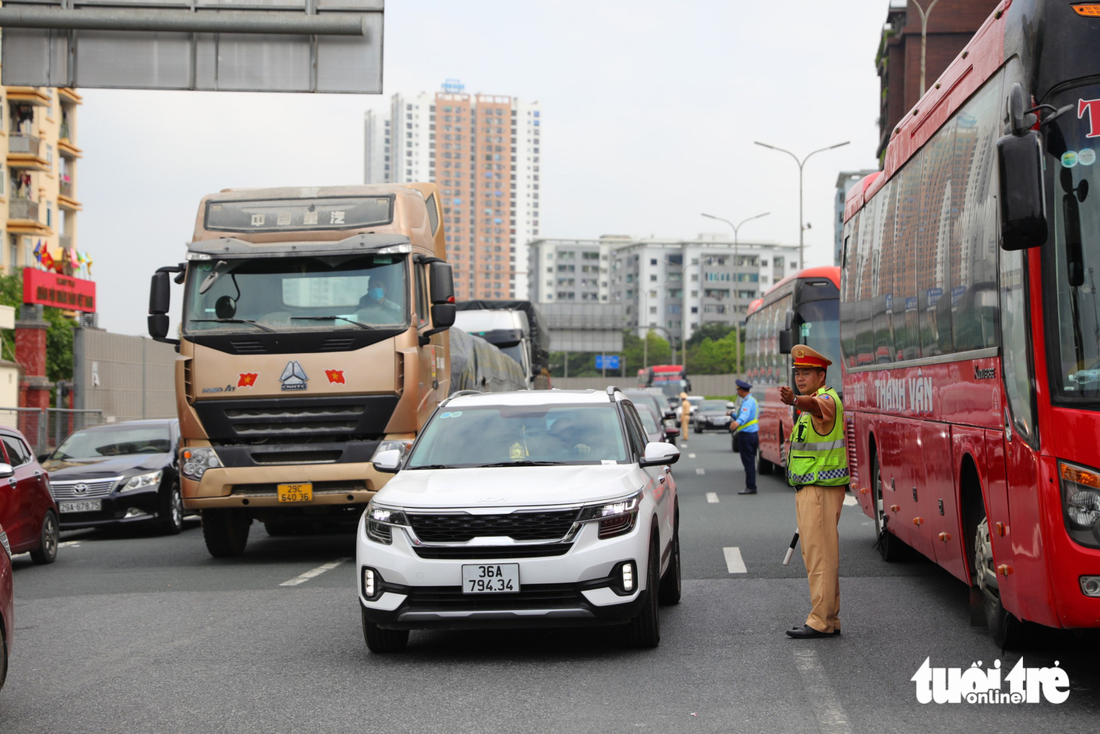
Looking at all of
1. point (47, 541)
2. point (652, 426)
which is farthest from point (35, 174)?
point (47, 541)

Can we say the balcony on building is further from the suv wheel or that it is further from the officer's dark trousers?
the suv wheel

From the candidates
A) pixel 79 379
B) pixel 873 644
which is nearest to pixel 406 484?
pixel 873 644

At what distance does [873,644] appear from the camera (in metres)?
8.24

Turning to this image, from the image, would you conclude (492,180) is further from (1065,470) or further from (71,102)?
(1065,470)

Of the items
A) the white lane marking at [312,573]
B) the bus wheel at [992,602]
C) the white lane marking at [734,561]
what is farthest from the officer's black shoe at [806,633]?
the white lane marking at [312,573]

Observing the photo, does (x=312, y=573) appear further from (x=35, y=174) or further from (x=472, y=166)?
(x=472, y=166)

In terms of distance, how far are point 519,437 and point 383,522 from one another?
4.65 feet

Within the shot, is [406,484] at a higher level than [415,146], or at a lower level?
lower

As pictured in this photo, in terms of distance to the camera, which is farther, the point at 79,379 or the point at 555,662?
the point at 79,379

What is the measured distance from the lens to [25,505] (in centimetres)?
1373

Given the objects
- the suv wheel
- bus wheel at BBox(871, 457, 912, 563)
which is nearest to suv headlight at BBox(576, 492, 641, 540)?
bus wheel at BBox(871, 457, 912, 563)

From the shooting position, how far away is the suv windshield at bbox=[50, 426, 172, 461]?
18516 mm

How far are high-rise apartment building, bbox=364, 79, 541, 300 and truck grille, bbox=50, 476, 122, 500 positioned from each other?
161 metres

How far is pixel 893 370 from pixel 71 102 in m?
61.7
